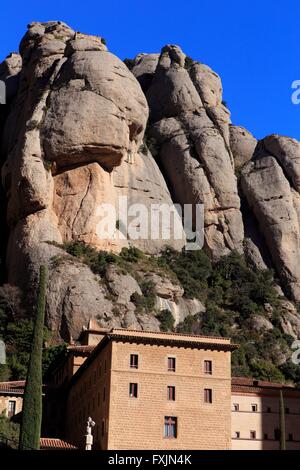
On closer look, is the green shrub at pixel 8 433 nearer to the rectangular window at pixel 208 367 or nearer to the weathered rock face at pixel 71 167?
the rectangular window at pixel 208 367

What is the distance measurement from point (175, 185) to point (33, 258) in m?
22.3

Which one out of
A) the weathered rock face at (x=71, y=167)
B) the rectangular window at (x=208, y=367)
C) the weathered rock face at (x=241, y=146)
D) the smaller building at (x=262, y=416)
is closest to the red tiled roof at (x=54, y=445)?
the rectangular window at (x=208, y=367)

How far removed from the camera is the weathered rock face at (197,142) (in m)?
84.7

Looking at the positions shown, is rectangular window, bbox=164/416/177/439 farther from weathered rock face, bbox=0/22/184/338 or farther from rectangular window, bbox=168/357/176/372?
weathered rock face, bbox=0/22/184/338

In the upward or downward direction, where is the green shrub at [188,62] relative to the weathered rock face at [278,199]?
upward

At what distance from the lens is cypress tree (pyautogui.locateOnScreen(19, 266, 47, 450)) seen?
3766 cm

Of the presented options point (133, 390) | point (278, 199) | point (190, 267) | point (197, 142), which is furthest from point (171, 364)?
point (197, 142)

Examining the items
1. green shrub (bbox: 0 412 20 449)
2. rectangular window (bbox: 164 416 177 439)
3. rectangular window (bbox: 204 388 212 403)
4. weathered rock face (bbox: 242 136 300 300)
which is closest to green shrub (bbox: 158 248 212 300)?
weathered rock face (bbox: 242 136 300 300)

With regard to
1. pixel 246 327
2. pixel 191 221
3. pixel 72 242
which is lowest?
pixel 246 327

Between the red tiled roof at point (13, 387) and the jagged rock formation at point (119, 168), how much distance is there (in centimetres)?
808

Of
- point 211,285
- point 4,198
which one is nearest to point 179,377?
point 211,285

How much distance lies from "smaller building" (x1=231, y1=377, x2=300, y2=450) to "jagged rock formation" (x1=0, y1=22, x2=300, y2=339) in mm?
14404

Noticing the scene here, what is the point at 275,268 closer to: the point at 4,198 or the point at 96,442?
the point at 4,198

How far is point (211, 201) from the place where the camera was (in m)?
84.8
